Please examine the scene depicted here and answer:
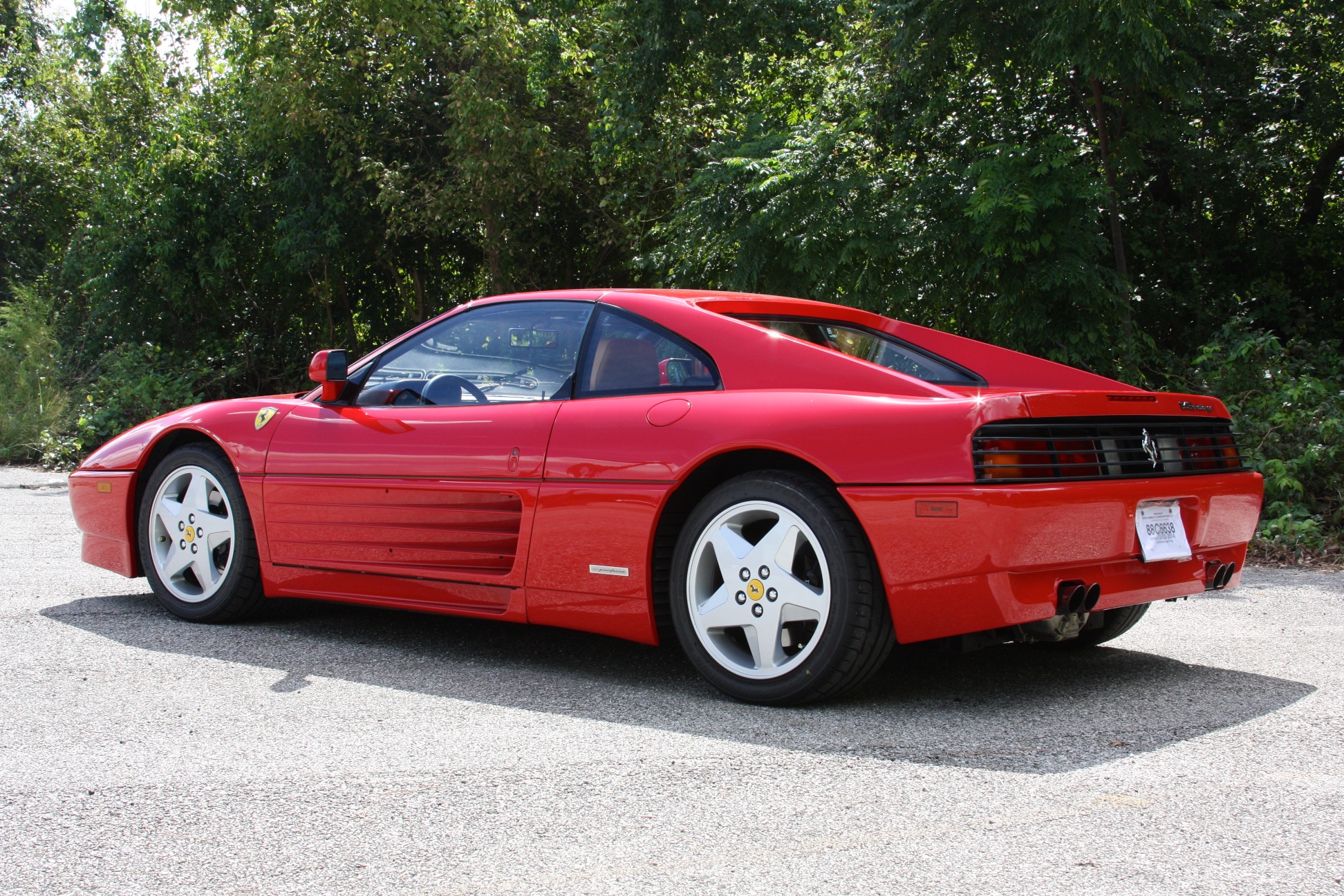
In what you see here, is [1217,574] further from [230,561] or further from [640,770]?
[230,561]

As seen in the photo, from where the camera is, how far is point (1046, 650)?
4355 millimetres

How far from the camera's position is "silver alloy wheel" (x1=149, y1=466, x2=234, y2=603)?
191 inches

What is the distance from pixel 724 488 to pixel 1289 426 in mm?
5820

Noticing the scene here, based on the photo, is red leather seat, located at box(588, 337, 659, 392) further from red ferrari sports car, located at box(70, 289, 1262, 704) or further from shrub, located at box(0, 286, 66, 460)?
shrub, located at box(0, 286, 66, 460)

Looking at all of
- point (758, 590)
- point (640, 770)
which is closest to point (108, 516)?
point (758, 590)

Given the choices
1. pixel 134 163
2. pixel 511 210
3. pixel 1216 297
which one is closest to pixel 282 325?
pixel 134 163

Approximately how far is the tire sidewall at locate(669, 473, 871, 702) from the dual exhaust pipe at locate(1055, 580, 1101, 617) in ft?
1.80

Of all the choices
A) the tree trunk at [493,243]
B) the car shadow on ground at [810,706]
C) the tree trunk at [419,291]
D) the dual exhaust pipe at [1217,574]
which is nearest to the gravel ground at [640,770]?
the car shadow on ground at [810,706]

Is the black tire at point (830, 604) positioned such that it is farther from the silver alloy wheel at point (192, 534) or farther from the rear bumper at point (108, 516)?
the rear bumper at point (108, 516)

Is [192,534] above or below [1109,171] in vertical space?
below

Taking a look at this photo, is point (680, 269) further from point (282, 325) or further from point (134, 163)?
point (134, 163)

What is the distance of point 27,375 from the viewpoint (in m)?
16.4

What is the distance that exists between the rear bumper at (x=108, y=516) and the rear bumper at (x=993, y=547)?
3.36 meters

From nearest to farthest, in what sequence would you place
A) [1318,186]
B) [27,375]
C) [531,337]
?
[531,337]
[1318,186]
[27,375]
